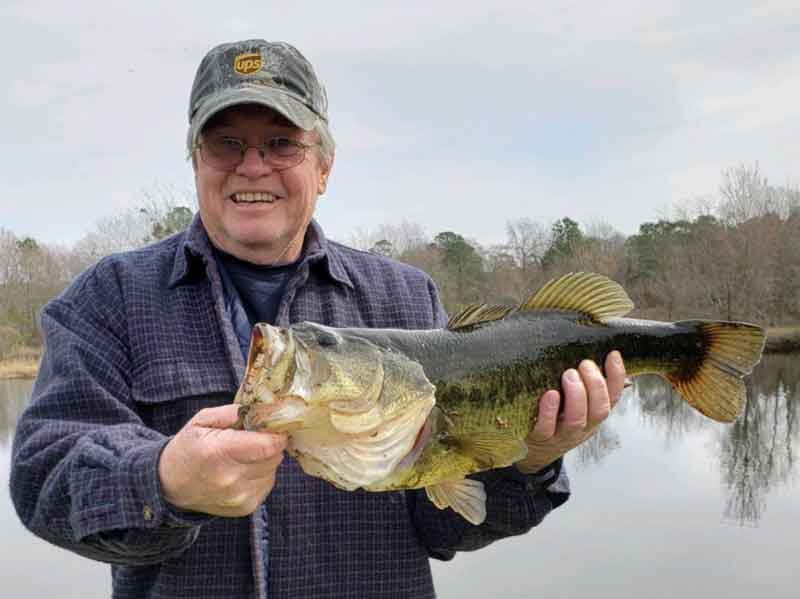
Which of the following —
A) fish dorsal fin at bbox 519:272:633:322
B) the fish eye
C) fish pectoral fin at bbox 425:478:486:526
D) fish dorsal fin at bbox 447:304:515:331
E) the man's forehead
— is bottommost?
fish pectoral fin at bbox 425:478:486:526

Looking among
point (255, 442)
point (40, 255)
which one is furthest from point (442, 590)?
point (40, 255)

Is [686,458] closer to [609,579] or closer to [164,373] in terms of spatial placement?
[609,579]

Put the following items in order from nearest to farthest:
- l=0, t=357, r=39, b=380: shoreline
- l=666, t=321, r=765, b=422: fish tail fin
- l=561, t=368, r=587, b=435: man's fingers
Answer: l=561, t=368, r=587, b=435: man's fingers < l=666, t=321, r=765, b=422: fish tail fin < l=0, t=357, r=39, b=380: shoreline

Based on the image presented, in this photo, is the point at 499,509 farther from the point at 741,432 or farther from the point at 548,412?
the point at 741,432

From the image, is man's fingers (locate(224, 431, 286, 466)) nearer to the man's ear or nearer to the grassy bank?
the man's ear

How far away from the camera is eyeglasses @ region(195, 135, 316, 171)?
2.89m

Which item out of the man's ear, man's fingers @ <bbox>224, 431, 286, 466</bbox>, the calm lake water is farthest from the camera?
the calm lake water

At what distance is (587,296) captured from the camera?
2.87 meters

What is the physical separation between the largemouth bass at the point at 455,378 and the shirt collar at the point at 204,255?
2.51 feet

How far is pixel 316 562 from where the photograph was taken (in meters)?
2.77

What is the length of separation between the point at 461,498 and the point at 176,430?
1.08 m

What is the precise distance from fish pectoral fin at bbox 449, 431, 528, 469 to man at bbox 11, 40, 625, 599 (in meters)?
0.25

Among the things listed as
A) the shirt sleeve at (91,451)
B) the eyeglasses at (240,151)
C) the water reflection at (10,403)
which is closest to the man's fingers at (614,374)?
the eyeglasses at (240,151)

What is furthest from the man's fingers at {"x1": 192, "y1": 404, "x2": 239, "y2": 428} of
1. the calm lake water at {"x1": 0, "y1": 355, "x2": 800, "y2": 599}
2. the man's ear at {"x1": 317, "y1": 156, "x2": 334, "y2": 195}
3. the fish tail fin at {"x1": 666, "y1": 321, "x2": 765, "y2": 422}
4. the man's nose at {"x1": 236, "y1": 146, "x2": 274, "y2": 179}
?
the calm lake water at {"x1": 0, "y1": 355, "x2": 800, "y2": 599}
